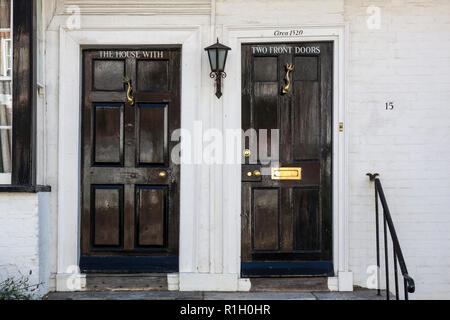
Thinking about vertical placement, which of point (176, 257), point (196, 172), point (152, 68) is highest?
point (152, 68)

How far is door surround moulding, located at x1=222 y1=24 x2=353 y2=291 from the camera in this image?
4883mm

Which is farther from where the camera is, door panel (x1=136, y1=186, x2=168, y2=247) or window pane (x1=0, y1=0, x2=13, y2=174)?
door panel (x1=136, y1=186, x2=168, y2=247)

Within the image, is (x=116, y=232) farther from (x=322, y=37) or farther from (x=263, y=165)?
(x=322, y=37)

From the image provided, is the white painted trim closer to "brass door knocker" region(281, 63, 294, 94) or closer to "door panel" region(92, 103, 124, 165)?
"door panel" region(92, 103, 124, 165)

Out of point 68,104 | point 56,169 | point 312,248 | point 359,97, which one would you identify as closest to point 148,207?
point 56,169

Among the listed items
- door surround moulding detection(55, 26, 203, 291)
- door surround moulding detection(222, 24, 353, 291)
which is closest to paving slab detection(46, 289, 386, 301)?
door surround moulding detection(222, 24, 353, 291)

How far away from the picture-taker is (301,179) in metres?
4.97

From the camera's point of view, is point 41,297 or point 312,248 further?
point 312,248

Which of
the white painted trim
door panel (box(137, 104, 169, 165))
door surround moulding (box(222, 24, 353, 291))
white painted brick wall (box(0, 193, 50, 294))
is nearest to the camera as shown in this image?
white painted brick wall (box(0, 193, 50, 294))

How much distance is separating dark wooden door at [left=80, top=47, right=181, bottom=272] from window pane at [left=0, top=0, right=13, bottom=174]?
26.8 inches

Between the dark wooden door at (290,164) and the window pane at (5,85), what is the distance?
2.22m

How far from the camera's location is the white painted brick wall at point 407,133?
16.1 ft

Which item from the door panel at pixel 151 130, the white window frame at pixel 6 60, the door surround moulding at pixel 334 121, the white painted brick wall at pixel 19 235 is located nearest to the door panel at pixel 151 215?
the door panel at pixel 151 130

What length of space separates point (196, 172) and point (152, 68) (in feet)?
3.69
